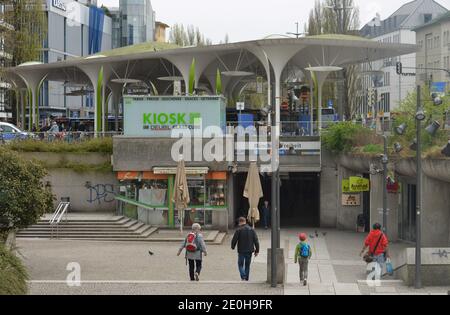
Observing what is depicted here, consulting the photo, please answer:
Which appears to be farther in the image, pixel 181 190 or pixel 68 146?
pixel 68 146

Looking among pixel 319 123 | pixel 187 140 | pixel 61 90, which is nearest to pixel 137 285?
pixel 187 140

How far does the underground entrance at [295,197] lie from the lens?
41.9 metres

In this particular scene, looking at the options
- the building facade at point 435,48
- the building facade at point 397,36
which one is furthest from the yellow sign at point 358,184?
the building facade at point 397,36

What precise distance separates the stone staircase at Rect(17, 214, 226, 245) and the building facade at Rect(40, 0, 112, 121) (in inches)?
2050

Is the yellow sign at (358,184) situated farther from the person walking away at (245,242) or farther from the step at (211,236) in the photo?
the person walking away at (245,242)

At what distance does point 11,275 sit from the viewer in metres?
14.9

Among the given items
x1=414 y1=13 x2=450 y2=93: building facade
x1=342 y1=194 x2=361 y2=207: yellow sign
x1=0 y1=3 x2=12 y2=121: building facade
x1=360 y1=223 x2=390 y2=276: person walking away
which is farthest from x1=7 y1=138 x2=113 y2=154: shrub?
x1=414 y1=13 x2=450 y2=93: building facade

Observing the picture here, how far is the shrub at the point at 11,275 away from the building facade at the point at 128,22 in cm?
9261

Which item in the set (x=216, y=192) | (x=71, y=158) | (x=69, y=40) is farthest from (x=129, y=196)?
(x=69, y=40)

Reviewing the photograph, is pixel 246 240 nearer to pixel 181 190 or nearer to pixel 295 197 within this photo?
pixel 181 190

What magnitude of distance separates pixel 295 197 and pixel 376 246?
973 inches

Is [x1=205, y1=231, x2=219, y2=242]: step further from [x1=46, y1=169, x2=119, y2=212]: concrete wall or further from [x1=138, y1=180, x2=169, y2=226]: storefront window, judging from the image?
[x1=46, y1=169, x2=119, y2=212]: concrete wall
